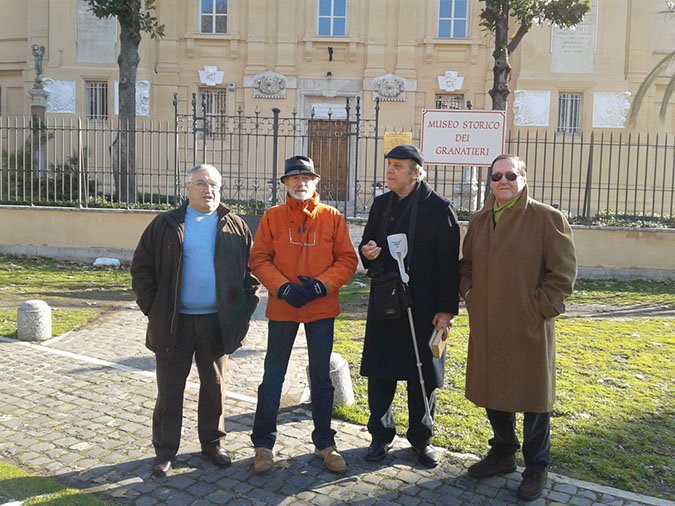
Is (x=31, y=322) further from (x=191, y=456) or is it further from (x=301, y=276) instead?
(x=301, y=276)

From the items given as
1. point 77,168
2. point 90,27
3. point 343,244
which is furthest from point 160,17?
point 343,244

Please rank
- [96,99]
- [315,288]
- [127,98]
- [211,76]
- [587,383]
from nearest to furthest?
[315,288]
[587,383]
[127,98]
[211,76]
[96,99]

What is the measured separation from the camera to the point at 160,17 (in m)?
20.1

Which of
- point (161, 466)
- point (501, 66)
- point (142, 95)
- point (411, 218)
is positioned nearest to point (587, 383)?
point (411, 218)

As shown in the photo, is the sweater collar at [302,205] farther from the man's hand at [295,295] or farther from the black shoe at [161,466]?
the black shoe at [161,466]

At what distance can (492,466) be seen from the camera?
432 cm

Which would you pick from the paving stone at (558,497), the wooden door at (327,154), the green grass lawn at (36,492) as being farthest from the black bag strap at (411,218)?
the wooden door at (327,154)

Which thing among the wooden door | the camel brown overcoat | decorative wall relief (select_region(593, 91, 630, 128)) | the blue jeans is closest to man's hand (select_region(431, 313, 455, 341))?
the camel brown overcoat

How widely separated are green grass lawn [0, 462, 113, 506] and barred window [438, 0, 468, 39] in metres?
18.5

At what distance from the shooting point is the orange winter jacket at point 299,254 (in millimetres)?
4344

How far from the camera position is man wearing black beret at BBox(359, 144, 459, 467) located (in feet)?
14.2

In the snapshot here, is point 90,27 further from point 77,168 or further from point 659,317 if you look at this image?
point 659,317

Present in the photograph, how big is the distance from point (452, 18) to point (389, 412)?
17852 millimetres

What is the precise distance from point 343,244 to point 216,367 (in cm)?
118
